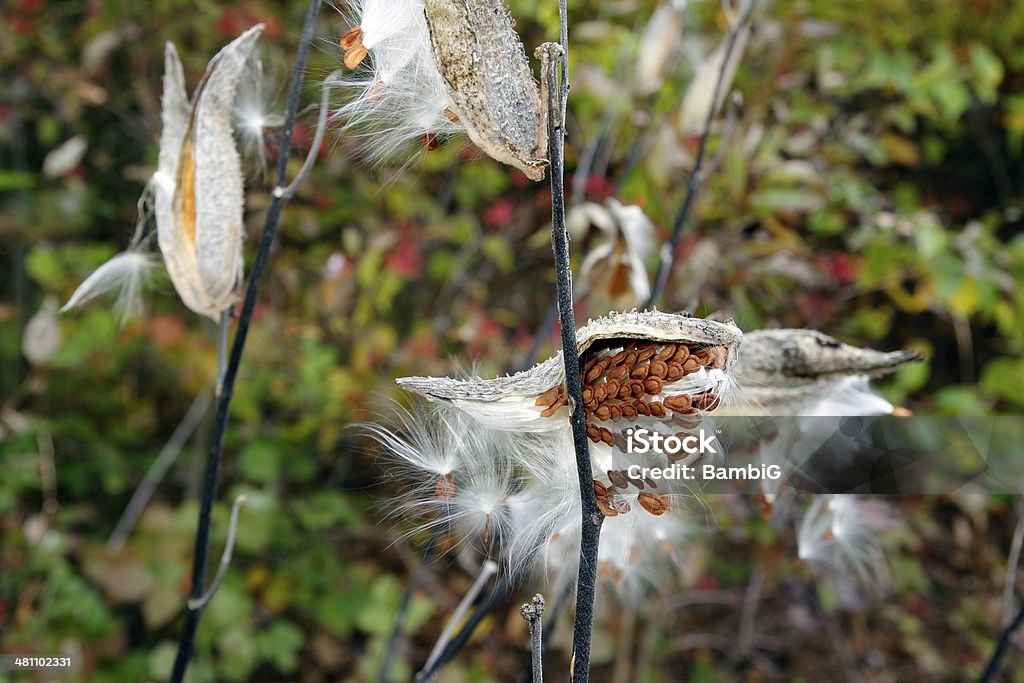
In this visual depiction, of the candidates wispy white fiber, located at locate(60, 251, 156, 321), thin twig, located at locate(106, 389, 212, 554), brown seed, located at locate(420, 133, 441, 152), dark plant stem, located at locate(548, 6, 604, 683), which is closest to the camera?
dark plant stem, located at locate(548, 6, 604, 683)

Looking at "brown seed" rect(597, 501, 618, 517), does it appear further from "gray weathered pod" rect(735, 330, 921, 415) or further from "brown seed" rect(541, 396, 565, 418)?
"gray weathered pod" rect(735, 330, 921, 415)

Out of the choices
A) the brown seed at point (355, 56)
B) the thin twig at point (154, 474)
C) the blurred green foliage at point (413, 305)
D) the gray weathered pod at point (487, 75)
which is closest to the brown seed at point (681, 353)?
the gray weathered pod at point (487, 75)

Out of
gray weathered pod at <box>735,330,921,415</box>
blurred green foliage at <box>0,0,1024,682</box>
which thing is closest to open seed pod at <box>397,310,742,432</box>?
gray weathered pod at <box>735,330,921,415</box>

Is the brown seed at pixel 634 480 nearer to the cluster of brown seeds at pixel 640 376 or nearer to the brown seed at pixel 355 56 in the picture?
the cluster of brown seeds at pixel 640 376

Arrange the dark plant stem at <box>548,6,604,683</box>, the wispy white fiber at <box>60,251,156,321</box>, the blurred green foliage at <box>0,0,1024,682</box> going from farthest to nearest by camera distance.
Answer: the blurred green foliage at <box>0,0,1024,682</box> < the wispy white fiber at <box>60,251,156,321</box> < the dark plant stem at <box>548,6,604,683</box>

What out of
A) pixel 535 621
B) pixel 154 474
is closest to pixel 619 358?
pixel 535 621

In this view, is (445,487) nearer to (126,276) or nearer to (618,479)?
(618,479)
